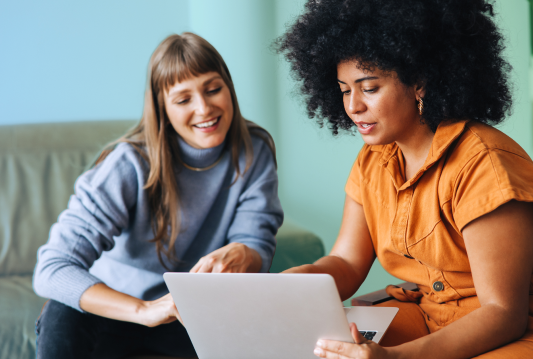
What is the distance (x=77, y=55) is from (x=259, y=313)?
6.69 ft

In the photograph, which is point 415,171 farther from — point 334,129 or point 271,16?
point 271,16

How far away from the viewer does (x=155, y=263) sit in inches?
58.8

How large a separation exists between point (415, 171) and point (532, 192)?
26cm

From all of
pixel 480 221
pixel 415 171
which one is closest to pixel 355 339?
pixel 480 221

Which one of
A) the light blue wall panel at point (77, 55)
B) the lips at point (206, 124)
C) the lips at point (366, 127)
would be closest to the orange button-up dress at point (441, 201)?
the lips at point (366, 127)

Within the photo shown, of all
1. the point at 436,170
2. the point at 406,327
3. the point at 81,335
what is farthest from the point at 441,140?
the point at 81,335

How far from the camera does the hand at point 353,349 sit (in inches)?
32.8

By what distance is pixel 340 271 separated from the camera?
1.19 m

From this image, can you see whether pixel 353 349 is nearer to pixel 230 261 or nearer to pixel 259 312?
pixel 259 312

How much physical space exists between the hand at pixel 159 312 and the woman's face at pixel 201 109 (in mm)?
503

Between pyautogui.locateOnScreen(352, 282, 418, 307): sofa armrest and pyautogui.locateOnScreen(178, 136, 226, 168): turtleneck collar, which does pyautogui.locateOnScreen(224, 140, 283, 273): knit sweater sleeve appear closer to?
pyautogui.locateOnScreen(178, 136, 226, 168): turtleneck collar

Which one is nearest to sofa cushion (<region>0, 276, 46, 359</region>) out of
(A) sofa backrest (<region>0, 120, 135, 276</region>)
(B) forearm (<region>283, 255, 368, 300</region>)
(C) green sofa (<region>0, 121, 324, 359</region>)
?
(C) green sofa (<region>0, 121, 324, 359</region>)

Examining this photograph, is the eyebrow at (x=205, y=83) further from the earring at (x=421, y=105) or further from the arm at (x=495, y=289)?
the arm at (x=495, y=289)

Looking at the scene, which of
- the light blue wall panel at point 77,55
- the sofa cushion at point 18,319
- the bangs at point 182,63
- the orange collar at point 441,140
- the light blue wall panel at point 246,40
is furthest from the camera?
the light blue wall panel at point 246,40
